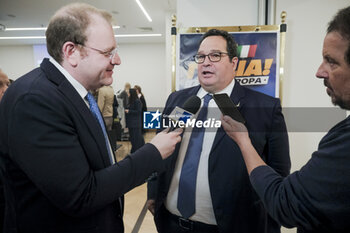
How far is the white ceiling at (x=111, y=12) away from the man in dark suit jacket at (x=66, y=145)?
4.81 metres

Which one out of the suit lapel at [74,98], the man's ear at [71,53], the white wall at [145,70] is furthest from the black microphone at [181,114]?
the white wall at [145,70]

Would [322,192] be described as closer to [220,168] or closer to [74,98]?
[220,168]

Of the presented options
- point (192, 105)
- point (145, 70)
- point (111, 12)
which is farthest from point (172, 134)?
point (145, 70)

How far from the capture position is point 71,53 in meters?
0.93

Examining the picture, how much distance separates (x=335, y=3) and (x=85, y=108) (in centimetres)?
230

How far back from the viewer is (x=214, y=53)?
4.88 feet

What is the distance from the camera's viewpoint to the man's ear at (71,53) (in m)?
0.92

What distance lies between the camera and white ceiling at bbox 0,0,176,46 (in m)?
5.37

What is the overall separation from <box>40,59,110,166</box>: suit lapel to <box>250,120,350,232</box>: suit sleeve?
0.66 m

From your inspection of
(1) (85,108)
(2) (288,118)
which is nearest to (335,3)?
(2) (288,118)

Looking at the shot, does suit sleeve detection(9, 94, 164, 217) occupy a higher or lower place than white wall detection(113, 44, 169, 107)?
lower

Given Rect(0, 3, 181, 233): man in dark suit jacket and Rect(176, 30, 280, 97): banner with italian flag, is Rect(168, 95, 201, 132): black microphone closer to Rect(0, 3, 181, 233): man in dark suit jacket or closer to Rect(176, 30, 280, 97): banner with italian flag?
Rect(0, 3, 181, 233): man in dark suit jacket

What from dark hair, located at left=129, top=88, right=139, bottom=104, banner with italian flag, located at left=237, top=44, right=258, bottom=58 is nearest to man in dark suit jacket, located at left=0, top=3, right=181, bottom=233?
banner with italian flag, located at left=237, top=44, right=258, bottom=58

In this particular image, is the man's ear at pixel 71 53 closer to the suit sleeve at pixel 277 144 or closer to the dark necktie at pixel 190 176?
the dark necktie at pixel 190 176
